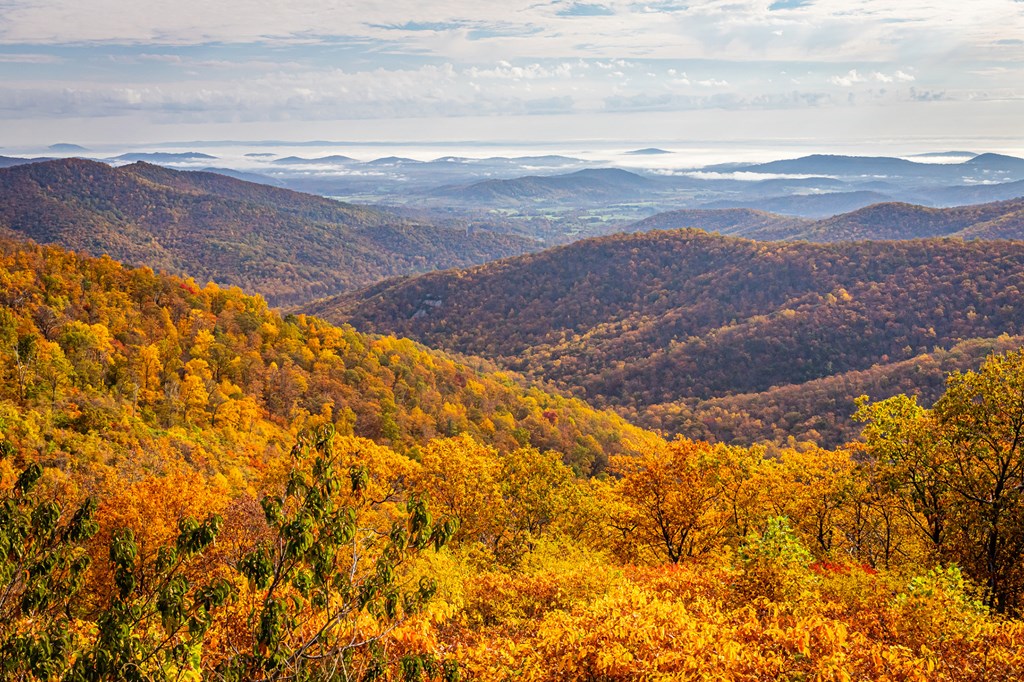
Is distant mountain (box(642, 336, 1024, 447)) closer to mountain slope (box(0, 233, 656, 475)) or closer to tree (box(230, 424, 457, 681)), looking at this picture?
mountain slope (box(0, 233, 656, 475))

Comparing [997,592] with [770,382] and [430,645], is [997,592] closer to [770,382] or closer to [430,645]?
[430,645]

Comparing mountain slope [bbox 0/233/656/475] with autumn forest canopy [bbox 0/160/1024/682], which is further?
mountain slope [bbox 0/233/656/475]

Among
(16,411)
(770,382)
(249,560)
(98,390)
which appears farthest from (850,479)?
(770,382)

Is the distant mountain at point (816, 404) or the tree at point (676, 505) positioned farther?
the distant mountain at point (816, 404)

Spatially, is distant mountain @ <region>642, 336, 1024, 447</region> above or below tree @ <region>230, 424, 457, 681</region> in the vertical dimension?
below

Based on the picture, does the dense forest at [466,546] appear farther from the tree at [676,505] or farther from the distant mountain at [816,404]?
the distant mountain at [816,404]

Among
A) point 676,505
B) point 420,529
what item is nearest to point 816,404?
point 676,505

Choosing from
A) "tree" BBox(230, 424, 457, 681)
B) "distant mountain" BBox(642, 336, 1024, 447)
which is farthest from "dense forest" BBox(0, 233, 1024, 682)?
"distant mountain" BBox(642, 336, 1024, 447)

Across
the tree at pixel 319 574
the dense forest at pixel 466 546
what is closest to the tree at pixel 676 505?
the dense forest at pixel 466 546

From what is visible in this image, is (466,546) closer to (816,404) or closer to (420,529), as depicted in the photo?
(420,529)
